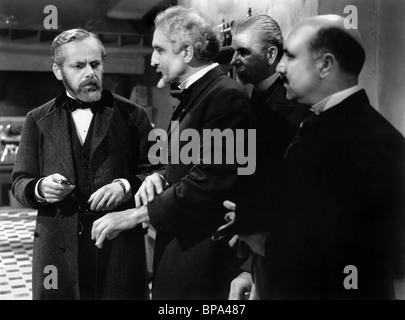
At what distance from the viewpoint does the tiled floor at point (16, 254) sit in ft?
12.8

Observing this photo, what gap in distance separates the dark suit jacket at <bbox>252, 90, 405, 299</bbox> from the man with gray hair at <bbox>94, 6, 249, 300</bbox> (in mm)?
208

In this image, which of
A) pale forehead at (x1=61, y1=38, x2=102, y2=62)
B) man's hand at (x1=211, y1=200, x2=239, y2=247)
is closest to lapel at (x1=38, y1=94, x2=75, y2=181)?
pale forehead at (x1=61, y1=38, x2=102, y2=62)

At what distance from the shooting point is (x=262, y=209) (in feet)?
5.92

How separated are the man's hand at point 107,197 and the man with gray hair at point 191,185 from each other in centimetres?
11

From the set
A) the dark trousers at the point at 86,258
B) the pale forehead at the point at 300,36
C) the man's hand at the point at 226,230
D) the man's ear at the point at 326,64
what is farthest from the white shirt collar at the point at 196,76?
the dark trousers at the point at 86,258

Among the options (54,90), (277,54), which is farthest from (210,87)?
(54,90)

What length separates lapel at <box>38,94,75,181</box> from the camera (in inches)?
77.3

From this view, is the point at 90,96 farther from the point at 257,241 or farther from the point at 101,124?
the point at 257,241

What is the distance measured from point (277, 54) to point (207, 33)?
306mm

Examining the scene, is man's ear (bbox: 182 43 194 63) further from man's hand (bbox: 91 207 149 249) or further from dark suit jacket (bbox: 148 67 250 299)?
man's hand (bbox: 91 207 149 249)

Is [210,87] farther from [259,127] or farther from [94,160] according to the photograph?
[94,160]

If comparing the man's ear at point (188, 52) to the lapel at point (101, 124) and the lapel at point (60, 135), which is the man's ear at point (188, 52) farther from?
the lapel at point (60, 135)
